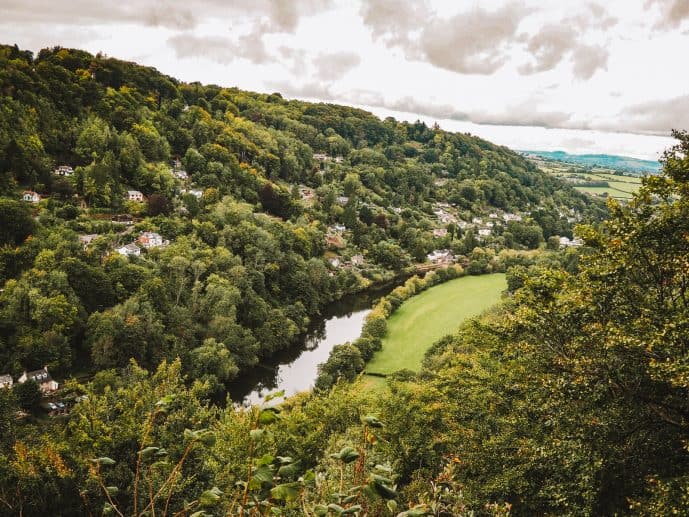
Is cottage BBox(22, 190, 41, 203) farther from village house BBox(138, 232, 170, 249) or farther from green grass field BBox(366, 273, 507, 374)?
green grass field BBox(366, 273, 507, 374)

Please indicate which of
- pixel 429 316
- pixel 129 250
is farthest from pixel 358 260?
pixel 129 250

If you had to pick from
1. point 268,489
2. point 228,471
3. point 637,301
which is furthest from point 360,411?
point 268,489

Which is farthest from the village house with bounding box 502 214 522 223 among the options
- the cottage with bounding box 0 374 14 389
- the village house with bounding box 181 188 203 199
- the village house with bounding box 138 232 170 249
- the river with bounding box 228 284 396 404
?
the cottage with bounding box 0 374 14 389

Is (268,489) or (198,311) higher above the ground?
(268,489)

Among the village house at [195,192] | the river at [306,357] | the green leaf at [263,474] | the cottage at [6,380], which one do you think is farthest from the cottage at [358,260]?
the green leaf at [263,474]

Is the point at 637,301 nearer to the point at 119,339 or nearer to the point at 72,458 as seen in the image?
the point at 72,458

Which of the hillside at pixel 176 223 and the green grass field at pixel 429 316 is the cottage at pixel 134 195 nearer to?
the hillside at pixel 176 223

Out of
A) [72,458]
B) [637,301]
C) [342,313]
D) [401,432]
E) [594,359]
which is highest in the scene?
[637,301]
